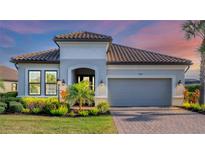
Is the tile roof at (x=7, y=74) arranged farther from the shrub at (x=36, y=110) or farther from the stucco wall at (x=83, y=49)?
the shrub at (x=36, y=110)

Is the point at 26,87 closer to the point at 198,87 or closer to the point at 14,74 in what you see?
the point at 14,74

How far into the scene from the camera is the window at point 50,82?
17.8 meters

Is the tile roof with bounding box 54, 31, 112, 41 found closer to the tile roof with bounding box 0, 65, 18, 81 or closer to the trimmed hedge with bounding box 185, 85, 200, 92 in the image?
the tile roof with bounding box 0, 65, 18, 81

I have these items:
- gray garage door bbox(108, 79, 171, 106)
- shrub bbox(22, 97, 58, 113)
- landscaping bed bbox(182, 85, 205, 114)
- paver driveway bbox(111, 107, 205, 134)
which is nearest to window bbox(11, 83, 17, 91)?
shrub bbox(22, 97, 58, 113)

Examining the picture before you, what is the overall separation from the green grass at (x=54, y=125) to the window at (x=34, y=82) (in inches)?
167

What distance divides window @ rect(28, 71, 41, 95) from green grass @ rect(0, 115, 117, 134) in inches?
167

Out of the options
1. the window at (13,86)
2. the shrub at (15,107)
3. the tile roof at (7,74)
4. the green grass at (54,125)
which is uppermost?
the tile roof at (7,74)

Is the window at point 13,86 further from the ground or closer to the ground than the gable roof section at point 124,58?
closer to the ground

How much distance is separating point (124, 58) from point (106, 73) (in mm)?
1714

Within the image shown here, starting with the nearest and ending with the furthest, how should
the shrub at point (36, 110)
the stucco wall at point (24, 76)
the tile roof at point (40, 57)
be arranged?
the shrub at point (36, 110), the tile roof at point (40, 57), the stucco wall at point (24, 76)

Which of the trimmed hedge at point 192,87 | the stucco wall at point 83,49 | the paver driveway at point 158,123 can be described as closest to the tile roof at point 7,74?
the stucco wall at point 83,49

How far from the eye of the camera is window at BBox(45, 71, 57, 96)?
17.8 m
